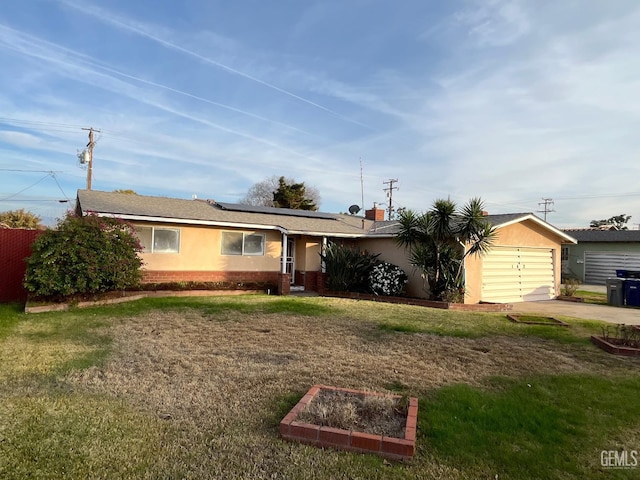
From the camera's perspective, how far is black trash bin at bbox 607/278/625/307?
15.1m

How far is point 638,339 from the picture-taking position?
300 inches

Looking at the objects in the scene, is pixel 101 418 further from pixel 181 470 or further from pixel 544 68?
pixel 544 68

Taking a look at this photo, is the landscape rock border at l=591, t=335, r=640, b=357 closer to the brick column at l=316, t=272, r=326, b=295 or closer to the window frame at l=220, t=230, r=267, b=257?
the brick column at l=316, t=272, r=326, b=295

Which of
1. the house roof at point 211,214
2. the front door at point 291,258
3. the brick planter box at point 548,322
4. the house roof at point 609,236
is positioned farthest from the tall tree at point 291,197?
the brick planter box at point 548,322

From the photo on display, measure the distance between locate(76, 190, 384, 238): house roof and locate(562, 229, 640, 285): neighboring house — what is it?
16.5 m

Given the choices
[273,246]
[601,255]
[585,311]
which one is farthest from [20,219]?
[601,255]

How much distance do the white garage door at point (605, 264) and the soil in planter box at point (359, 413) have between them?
2768 centimetres

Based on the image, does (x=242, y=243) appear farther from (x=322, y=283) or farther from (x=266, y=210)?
(x=322, y=283)

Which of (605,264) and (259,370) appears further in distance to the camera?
(605,264)

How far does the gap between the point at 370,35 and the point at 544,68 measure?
16.4ft

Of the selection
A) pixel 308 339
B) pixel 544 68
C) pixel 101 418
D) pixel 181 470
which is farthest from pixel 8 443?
pixel 544 68

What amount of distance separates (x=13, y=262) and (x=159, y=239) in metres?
4.19

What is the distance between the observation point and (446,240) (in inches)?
565

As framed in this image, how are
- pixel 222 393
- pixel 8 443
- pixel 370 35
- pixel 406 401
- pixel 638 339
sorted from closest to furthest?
pixel 8 443, pixel 406 401, pixel 222 393, pixel 638 339, pixel 370 35
